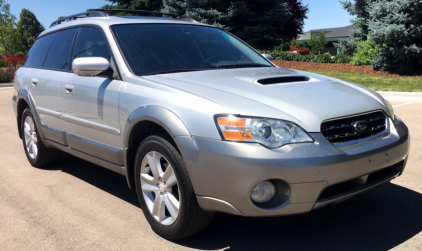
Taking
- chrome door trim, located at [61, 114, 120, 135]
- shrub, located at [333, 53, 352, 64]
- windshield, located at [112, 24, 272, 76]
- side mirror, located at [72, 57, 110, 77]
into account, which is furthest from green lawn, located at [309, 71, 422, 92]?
side mirror, located at [72, 57, 110, 77]

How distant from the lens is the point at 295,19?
3422 cm

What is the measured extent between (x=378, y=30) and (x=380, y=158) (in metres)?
14.8

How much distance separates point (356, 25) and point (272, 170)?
21972 millimetres

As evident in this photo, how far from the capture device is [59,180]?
5004mm

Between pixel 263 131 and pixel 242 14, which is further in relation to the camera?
pixel 242 14

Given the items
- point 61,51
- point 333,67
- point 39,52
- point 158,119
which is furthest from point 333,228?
point 333,67

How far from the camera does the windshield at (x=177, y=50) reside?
3.83 m

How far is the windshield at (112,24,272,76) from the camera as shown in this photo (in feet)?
12.6

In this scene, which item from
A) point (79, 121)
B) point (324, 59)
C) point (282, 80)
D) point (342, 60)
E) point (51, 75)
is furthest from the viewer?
point (324, 59)

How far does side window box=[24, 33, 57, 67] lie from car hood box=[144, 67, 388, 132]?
2.34 metres

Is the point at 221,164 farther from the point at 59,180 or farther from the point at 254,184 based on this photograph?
the point at 59,180

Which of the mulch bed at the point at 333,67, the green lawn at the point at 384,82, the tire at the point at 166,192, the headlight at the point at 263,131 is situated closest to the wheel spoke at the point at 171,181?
the tire at the point at 166,192

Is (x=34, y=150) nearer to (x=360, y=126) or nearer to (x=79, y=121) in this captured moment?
(x=79, y=121)

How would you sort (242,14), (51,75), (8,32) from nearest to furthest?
(51,75), (242,14), (8,32)
